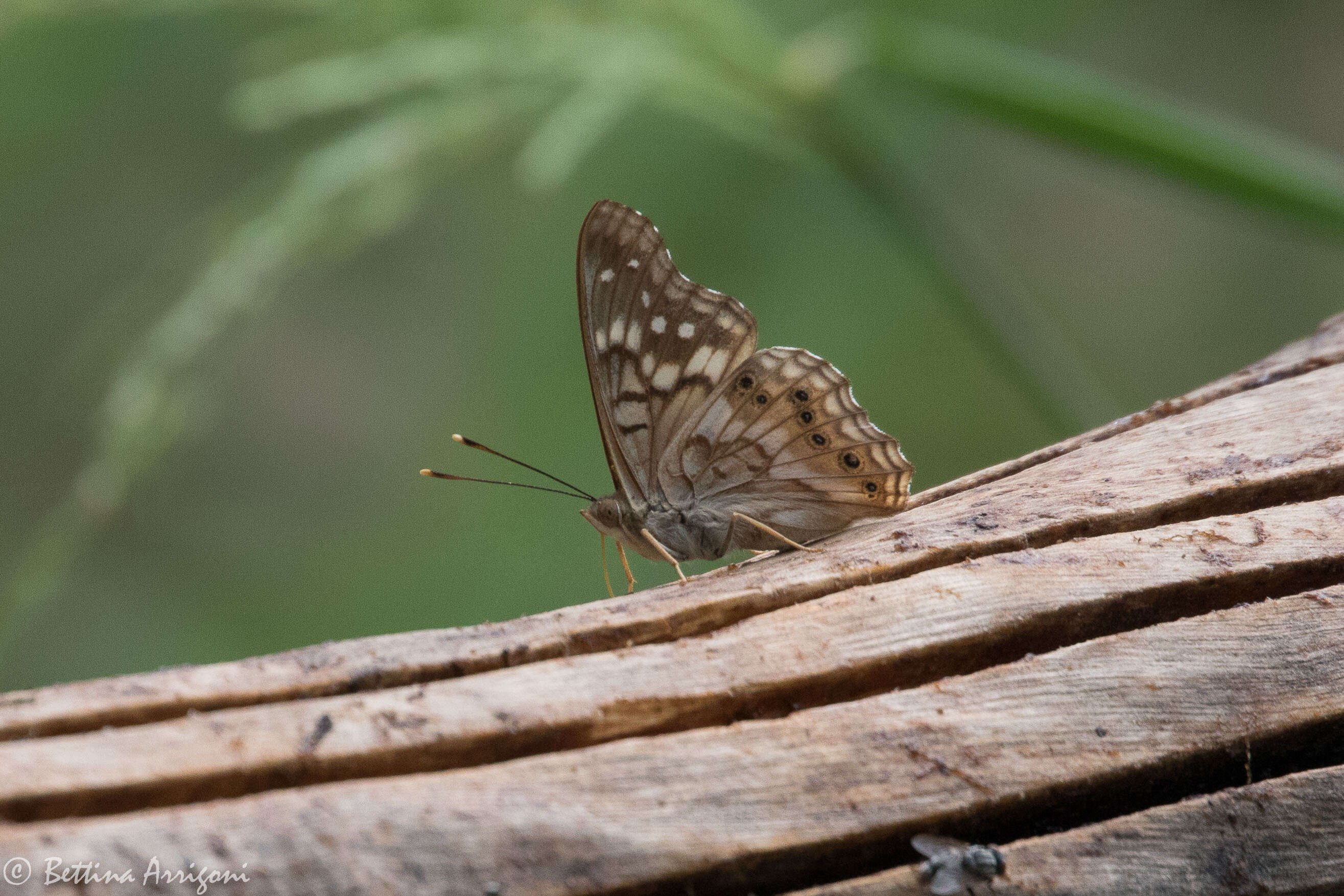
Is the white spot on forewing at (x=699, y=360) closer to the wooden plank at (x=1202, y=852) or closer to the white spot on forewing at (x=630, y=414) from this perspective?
the white spot on forewing at (x=630, y=414)

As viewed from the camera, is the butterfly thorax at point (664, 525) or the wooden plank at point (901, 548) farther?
the butterfly thorax at point (664, 525)

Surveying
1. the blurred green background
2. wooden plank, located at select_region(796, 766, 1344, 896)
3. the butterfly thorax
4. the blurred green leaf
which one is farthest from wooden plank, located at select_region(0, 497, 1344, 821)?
the blurred green background

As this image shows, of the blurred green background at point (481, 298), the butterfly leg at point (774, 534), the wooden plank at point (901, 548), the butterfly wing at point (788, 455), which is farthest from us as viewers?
the blurred green background at point (481, 298)

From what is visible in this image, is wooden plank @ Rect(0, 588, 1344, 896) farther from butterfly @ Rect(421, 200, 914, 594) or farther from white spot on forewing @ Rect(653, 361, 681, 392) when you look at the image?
white spot on forewing @ Rect(653, 361, 681, 392)

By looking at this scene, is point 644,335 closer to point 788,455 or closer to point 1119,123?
point 788,455

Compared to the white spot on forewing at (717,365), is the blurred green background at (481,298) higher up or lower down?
higher up

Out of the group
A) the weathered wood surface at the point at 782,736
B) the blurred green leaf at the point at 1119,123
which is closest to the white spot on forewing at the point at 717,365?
the weathered wood surface at the point at 782,736

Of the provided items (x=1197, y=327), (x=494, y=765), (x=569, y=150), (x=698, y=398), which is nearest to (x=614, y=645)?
(x=494, y=765)

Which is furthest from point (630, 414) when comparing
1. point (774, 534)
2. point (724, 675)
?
point (724, 675)
